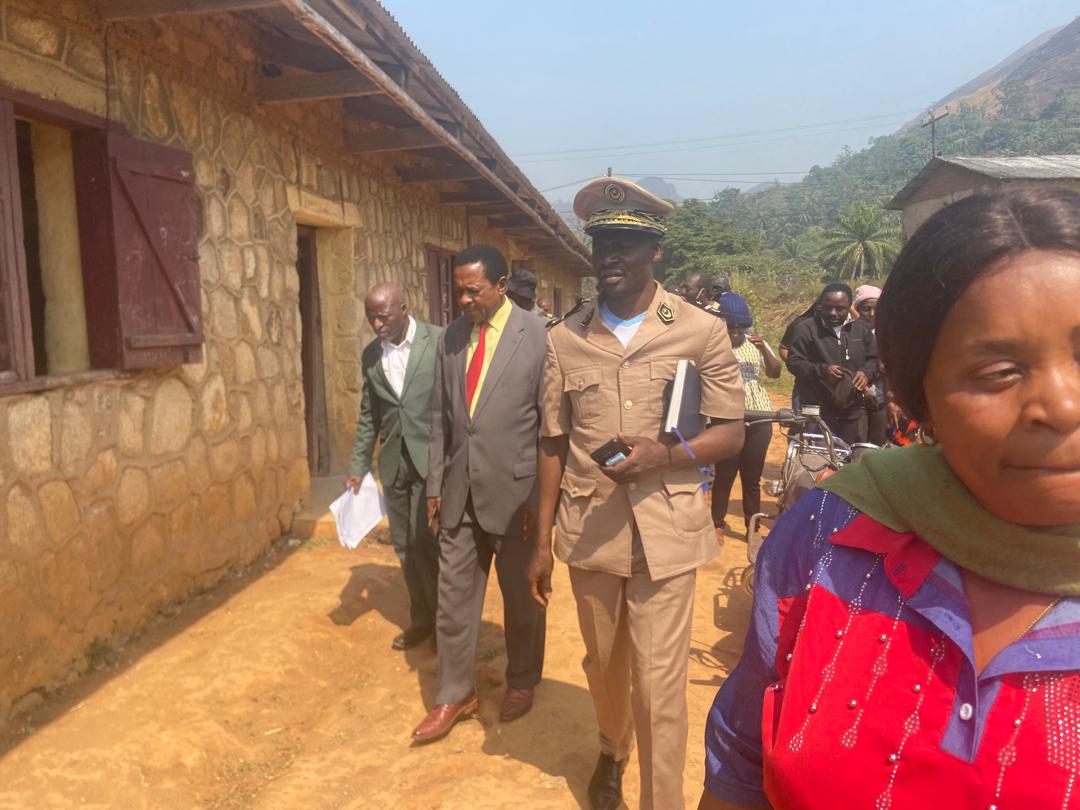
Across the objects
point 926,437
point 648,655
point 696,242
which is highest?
point 696,242

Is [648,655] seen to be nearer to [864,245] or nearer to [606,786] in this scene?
[606,786]

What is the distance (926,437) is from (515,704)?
2.69m

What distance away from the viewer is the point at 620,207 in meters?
2.48

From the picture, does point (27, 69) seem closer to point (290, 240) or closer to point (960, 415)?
point (290, 240)

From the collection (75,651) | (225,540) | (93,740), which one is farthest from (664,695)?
(225,540)

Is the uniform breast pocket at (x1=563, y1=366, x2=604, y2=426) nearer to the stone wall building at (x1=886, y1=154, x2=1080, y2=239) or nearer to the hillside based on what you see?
the stone wall building at (x1=886, y1=154, x2=1080, y2=239)

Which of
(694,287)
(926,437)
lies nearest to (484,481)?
(926,437)

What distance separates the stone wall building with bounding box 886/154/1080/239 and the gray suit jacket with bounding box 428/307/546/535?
21.0m

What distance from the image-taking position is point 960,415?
897 mm

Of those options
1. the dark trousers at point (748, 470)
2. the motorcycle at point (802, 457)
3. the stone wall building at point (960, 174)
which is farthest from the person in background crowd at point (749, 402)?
the stone wall building at point (960, 174)

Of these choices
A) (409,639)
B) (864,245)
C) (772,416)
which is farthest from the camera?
(864,245)

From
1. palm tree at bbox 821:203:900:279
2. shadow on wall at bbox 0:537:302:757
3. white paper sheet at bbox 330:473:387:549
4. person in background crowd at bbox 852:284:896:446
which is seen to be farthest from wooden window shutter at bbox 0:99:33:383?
palm tree at bbox 821:203:900:279

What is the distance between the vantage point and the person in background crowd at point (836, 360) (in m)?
5.43

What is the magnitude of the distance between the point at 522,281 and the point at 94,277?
12.5 feet
